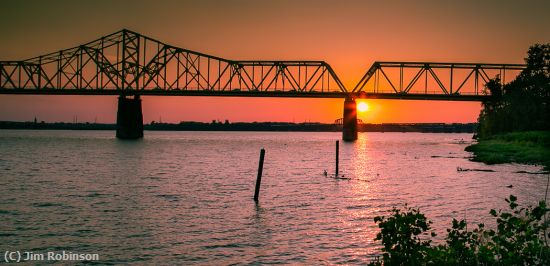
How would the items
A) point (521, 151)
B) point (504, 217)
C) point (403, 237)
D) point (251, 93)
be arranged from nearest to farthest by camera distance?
point (504, 217), point (403, 237), point (521, 151), point (251, 93)

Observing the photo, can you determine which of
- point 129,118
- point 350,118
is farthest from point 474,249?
point 129,118

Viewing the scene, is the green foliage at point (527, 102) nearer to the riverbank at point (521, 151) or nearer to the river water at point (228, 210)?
the riverbank at point (521, 151)

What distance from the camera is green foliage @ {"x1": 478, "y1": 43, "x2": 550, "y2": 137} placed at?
100m

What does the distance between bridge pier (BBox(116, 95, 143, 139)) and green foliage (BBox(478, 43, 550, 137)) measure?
295 feet

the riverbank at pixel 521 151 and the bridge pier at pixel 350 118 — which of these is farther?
the bridge pier at pixel 350 118

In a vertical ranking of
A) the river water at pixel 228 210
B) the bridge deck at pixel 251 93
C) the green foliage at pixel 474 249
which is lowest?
the river water at pixel 228 210

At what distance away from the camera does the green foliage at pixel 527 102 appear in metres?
100

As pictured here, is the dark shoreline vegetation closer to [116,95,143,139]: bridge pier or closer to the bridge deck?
the bridge deck

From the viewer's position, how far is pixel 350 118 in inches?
6147

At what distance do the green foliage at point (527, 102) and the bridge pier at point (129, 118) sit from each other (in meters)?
89.9

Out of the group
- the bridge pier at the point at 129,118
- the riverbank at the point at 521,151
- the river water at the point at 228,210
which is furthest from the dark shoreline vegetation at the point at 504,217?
the bridge pier at the point at 129,118

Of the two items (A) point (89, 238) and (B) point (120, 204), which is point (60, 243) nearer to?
(A) point (89, 238)

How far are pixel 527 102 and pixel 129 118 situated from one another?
10327 centimetres

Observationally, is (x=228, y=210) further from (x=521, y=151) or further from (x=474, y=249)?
(x=521, y=151)
